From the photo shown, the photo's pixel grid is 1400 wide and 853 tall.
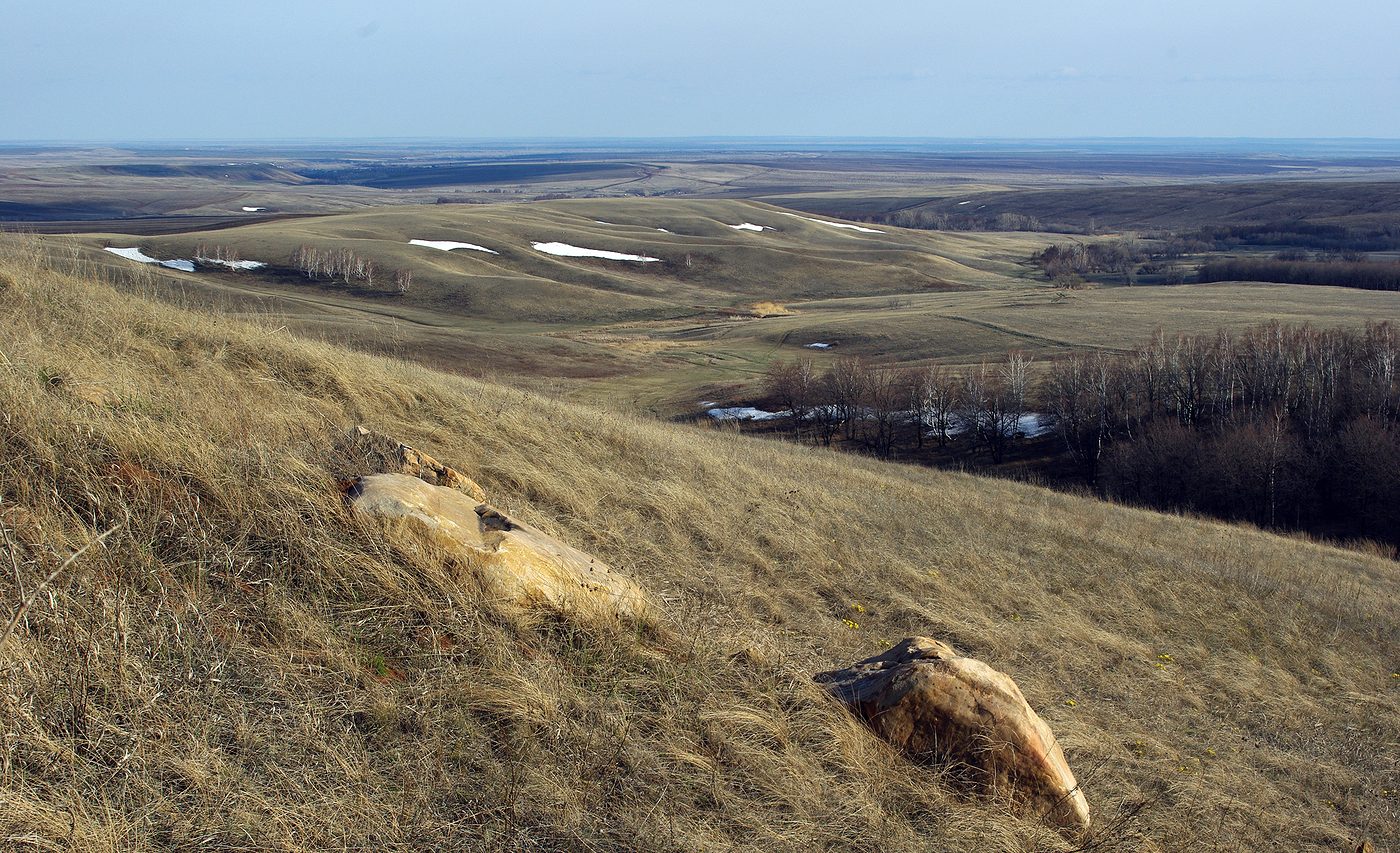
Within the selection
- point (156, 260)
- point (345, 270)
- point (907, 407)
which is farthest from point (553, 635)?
point (156, 260)

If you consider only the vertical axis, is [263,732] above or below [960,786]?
above

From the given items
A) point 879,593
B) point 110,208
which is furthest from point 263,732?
point 110,208

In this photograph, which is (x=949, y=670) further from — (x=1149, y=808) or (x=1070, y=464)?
(x=1070, y=464)

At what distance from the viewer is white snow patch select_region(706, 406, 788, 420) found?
41.2 metres

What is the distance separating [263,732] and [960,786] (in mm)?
3429

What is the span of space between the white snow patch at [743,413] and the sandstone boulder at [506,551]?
35.0m

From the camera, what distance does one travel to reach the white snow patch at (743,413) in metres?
41.2

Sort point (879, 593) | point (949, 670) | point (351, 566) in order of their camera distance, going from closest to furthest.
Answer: point (351, 566) → point (949, 670) → point (879, 593)

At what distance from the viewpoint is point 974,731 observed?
4852 mm

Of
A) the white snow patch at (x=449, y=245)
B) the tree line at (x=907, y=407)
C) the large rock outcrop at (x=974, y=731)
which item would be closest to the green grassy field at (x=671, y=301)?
the white snow patch at (x=449, y=245)

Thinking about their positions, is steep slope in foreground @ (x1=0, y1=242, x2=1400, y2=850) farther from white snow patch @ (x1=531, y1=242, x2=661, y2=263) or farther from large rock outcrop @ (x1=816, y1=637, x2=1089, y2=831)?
white snow patch @ (x1=531, y1=242, x2=661, y2=263)

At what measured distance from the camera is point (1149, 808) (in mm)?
5504

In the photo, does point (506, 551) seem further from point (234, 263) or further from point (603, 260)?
point (603, 260)

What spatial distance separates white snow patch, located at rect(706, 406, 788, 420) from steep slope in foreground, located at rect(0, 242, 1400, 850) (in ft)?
104
